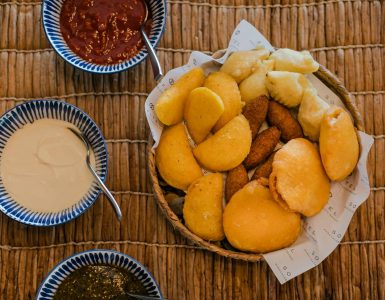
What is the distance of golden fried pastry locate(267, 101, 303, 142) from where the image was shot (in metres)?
1.53

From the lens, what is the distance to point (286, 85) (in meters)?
1.48

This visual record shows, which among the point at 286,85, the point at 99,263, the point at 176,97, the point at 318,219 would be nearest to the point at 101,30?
the point at 176,97

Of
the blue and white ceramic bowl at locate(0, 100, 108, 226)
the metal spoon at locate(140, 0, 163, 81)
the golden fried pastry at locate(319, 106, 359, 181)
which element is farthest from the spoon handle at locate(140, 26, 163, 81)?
the golden fried pastry at locate(319, 106, 359, 181)

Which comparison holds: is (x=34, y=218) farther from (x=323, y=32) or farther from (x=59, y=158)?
(x=323, y=32)

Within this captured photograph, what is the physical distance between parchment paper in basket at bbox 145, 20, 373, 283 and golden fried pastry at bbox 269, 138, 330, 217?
0.17 feet

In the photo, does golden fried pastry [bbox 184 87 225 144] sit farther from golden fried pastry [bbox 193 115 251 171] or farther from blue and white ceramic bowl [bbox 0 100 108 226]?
blue and white ceramic bowl [bbox 0 100 108 226]

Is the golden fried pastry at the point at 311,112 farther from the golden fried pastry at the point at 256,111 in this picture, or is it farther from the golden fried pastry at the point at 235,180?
the golden fried pastry at the point at 235,180

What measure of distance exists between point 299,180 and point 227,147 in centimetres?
20

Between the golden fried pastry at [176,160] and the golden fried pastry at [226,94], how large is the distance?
99 millimetres

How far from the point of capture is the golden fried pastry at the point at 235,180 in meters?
1.47

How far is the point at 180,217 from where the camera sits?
1509 mm

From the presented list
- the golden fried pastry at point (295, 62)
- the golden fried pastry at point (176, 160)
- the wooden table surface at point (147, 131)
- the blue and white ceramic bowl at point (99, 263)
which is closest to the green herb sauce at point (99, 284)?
the blue and white ceramic bowl at point (99, 263)

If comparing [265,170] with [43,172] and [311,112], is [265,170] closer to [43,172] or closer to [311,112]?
[311,112]

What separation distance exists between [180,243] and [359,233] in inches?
20.5
